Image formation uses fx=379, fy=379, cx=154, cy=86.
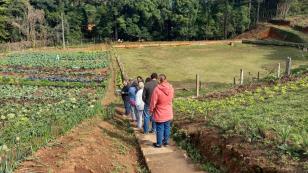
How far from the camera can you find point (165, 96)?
9281 millimetres

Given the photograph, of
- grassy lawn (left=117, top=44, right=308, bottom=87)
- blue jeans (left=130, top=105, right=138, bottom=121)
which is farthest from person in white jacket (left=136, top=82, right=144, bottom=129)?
grassy lawn (left=117, top=44, right=308, bottom=87)

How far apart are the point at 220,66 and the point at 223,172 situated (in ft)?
84.9

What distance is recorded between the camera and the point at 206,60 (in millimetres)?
36719

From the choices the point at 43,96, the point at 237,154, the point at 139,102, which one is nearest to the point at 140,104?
the point at 139,102

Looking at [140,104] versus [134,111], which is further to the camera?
[134,111]

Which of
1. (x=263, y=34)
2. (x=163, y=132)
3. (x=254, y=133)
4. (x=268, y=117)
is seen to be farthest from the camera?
(x=263, y=34)

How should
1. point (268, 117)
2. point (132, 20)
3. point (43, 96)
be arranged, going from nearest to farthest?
point (268, 117), point (43, 96), point (132, 20)

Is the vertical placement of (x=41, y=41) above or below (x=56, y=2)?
below

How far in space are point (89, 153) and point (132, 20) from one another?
4757 centimetres

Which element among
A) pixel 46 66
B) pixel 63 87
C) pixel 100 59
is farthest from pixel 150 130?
pixel 100 59

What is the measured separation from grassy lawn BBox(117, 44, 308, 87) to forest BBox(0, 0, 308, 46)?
373 inches

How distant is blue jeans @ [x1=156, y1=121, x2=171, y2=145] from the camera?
9.49m

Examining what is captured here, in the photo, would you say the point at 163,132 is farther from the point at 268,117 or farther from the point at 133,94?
the point at 133,94

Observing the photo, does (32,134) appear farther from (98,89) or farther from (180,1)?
(180,1)
